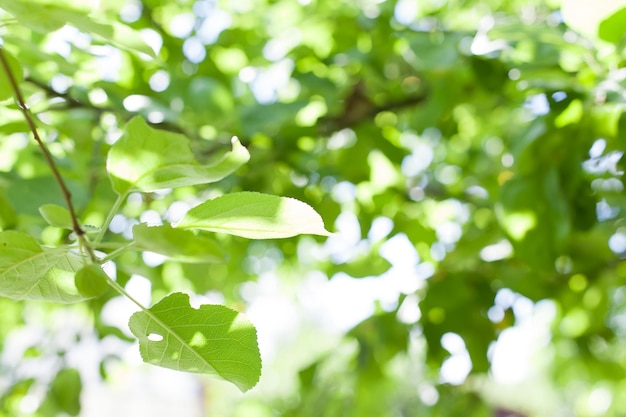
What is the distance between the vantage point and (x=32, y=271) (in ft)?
1.23

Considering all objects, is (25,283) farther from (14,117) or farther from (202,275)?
(202,275)

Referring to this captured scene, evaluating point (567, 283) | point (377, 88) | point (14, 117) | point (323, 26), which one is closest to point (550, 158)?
point (567, 283)

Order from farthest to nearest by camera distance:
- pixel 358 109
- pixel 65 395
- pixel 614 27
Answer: pixel 358 109, pixel 65 395, pixel 614 27

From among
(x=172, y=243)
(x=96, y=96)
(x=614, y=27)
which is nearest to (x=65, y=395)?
A: (x=96, y=96)

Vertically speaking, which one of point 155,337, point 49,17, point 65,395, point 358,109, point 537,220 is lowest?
point 65,395

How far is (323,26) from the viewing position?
51.3 inches

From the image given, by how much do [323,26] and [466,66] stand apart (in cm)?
44

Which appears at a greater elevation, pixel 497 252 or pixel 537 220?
pixel 537 220

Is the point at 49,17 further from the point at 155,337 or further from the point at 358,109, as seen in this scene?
the point at 358,109

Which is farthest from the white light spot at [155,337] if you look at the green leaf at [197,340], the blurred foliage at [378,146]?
the blurred foliage at [378,146]

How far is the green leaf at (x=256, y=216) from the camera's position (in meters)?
0.37

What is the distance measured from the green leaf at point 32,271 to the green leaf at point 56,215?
0.01 m

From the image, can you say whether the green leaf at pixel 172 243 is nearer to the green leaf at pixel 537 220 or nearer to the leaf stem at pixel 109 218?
the leaf stem at pixel 109 218

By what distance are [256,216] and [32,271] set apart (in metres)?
0.12
